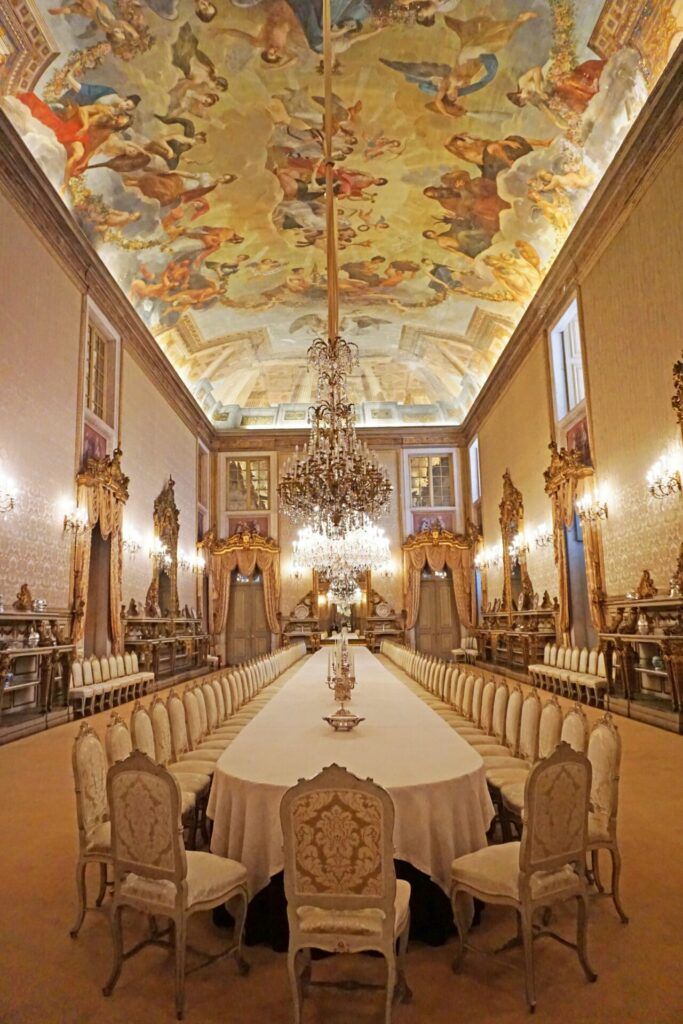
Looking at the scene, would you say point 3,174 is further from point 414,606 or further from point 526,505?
point 414,606

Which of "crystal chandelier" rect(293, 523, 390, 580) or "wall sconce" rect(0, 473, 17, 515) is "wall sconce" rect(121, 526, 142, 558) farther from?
"crystal chandelier" rect(293, 523, 390, 580)

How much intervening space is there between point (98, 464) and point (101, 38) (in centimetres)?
642

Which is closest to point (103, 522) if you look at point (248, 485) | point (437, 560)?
point (248, 485)

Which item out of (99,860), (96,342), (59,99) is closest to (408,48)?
(59,99)

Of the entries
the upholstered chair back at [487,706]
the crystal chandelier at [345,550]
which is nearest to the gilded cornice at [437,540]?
the crystal chandelier at [345,550]

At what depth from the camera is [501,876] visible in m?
3.00

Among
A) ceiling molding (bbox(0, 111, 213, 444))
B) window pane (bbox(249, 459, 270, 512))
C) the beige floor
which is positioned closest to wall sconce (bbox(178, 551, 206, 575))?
window pane (bbox(249, 459, 270, 512))

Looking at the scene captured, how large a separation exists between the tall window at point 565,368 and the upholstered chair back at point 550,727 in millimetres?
10132

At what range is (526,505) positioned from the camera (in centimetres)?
1609

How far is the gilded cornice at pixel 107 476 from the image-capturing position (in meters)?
11.9

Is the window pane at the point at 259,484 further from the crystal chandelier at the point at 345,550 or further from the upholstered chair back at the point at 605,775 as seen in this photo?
the upholstered chair back at the point at 605,775

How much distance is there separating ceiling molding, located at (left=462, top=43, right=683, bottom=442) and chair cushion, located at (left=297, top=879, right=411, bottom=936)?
9.53 metres

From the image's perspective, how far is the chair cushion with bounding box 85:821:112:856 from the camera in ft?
11.2

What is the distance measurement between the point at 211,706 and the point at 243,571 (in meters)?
15.8
